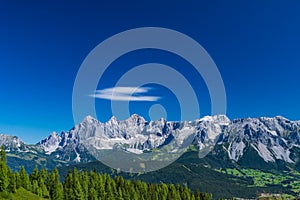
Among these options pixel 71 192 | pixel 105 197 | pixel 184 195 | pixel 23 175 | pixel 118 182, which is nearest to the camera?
pixel 23 175

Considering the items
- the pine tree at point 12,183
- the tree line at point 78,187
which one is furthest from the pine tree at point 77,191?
the pine tree at point 12,183

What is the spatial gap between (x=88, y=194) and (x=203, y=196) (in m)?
62.2

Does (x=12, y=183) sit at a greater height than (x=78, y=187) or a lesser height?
lesser

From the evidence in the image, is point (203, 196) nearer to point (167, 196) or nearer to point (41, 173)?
point (167, 196)

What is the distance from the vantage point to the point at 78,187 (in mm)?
123875

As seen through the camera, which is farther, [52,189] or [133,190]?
[133,190]

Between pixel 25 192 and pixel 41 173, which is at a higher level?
pixel 41 173

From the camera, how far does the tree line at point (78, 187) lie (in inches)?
4323

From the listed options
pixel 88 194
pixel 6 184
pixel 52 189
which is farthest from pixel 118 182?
pixel 6 184

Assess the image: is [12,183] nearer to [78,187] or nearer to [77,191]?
[78,187]

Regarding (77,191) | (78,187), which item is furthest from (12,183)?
(77,191)

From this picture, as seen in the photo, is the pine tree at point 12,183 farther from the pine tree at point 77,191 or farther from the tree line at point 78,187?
the pine tree at point 77,191

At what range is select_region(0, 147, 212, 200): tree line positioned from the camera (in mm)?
109812

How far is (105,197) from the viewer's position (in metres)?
134
